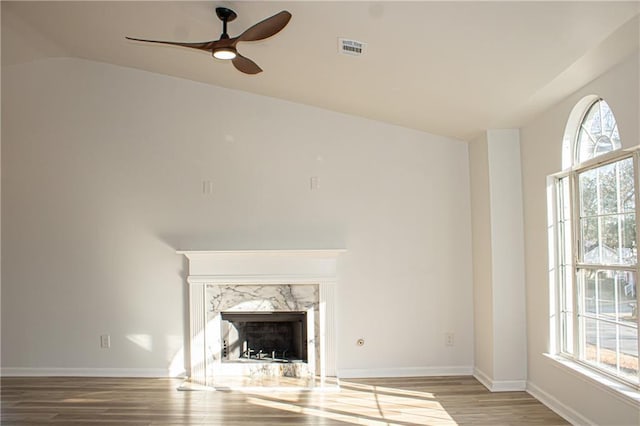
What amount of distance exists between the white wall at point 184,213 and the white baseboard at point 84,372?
2 centimetres

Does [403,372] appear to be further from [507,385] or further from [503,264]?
[503,264]

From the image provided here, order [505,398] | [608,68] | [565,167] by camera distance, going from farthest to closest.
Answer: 1. [505,398]
2. [565,167]
3. [608,68]

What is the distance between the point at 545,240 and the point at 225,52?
294 centimetres

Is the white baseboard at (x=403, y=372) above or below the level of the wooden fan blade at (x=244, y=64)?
below

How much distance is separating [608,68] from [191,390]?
428cm

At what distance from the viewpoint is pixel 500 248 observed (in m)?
4.63

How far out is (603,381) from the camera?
10.9ft

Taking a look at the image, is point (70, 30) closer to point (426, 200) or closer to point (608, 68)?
point (426, 200)

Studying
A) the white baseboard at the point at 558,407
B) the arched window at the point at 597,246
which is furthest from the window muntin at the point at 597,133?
the white baseboard at the point at 558,407

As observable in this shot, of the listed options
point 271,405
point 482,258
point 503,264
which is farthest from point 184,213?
point 503,264

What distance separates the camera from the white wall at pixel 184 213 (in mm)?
5191

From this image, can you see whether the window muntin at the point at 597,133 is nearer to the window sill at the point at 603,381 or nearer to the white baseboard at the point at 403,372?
the window sill at the point at 603,381

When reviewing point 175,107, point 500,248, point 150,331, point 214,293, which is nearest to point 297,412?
point 214,293

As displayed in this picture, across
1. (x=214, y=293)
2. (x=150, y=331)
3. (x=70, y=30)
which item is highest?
(x=70, y=30)
